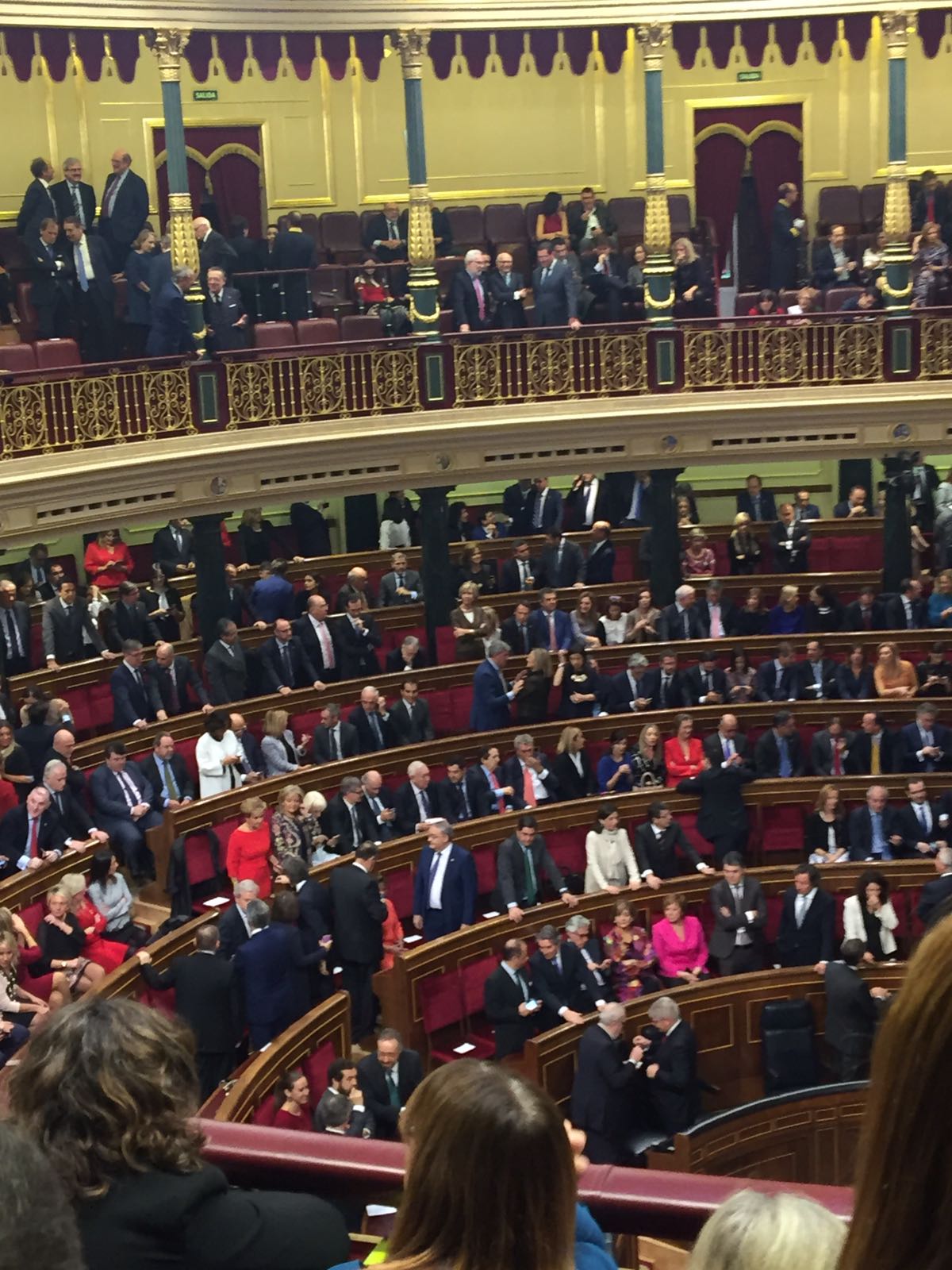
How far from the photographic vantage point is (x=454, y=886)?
1235cm

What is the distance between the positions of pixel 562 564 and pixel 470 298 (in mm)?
2749

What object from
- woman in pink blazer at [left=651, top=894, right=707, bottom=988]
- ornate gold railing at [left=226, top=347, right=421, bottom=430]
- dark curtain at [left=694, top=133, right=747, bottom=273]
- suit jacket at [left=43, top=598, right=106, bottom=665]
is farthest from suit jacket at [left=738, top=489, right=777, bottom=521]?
woman in pink blazer at [left=651, top=894, right=707, bottom=988]

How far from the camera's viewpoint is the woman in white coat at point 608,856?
12.9 meters

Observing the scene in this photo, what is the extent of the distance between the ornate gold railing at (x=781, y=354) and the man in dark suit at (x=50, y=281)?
19.4ft

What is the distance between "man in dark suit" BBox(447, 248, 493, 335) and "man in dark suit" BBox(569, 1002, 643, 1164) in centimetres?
869

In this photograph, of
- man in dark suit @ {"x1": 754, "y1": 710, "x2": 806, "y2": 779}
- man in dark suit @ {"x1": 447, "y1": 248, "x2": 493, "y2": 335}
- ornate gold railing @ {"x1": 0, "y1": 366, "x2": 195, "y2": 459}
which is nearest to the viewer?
man in dark suit @ {"x1": 754, "y1": 710, "x2": 806, "y2": 779}

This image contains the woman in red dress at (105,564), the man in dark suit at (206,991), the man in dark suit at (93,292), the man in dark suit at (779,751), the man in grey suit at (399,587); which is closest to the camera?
the man in dark suit at (206,991)

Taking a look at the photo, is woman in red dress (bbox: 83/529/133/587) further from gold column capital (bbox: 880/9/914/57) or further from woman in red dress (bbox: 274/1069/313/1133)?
gold column capital (bbox: 880/9/914/57)

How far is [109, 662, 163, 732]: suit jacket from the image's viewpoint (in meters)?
14.3

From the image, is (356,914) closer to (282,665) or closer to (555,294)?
(282,665)

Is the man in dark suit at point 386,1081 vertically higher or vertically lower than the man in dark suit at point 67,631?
lower

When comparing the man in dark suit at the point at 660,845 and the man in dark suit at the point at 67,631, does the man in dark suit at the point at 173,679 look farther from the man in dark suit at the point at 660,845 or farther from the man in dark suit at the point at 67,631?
the man in dark suit at the point at 660,845

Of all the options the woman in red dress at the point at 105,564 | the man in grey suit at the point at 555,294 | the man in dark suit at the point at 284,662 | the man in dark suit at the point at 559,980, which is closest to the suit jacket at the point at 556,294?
the man in grey suit at the point at 555,294

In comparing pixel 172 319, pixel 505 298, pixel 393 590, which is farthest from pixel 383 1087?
pixel 505 298
